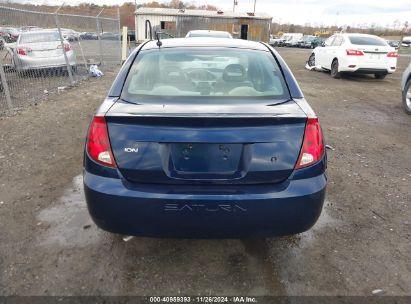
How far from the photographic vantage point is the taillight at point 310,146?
231 centimetres

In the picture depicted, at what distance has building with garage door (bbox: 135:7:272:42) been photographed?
3519 centimetres

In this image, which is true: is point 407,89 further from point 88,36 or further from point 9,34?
point 88,36

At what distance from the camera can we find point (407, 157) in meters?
5.15

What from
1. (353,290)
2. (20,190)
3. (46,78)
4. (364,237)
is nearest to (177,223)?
(353,290)

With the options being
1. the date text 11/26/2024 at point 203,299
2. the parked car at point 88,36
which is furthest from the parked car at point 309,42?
the date text 11/26/2024 at point 203,299

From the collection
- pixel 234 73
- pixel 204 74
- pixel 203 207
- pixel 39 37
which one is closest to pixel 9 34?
pixel 39 37

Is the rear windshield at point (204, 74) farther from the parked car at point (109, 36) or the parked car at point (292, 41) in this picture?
the parked car at point (292, 41)

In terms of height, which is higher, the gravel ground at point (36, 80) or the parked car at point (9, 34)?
the parked car at point (9, 34)

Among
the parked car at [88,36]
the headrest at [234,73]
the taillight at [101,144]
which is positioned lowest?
the parked car at [88,36]

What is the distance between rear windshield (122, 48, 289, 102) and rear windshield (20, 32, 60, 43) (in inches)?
284

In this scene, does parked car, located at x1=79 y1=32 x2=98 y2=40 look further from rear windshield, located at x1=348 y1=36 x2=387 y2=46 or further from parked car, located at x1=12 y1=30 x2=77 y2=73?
rear windshield, located at x1=348 y1=36 x2=387 y2=46

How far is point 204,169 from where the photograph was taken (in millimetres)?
2229

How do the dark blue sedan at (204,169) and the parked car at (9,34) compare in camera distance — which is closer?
the dark blue sedan at (204,169)

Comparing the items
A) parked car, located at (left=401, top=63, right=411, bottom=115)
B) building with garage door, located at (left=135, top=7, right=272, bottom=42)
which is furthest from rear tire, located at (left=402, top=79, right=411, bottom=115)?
building with garage door, located at (left=135, top=7, right=272, bottom=42)
